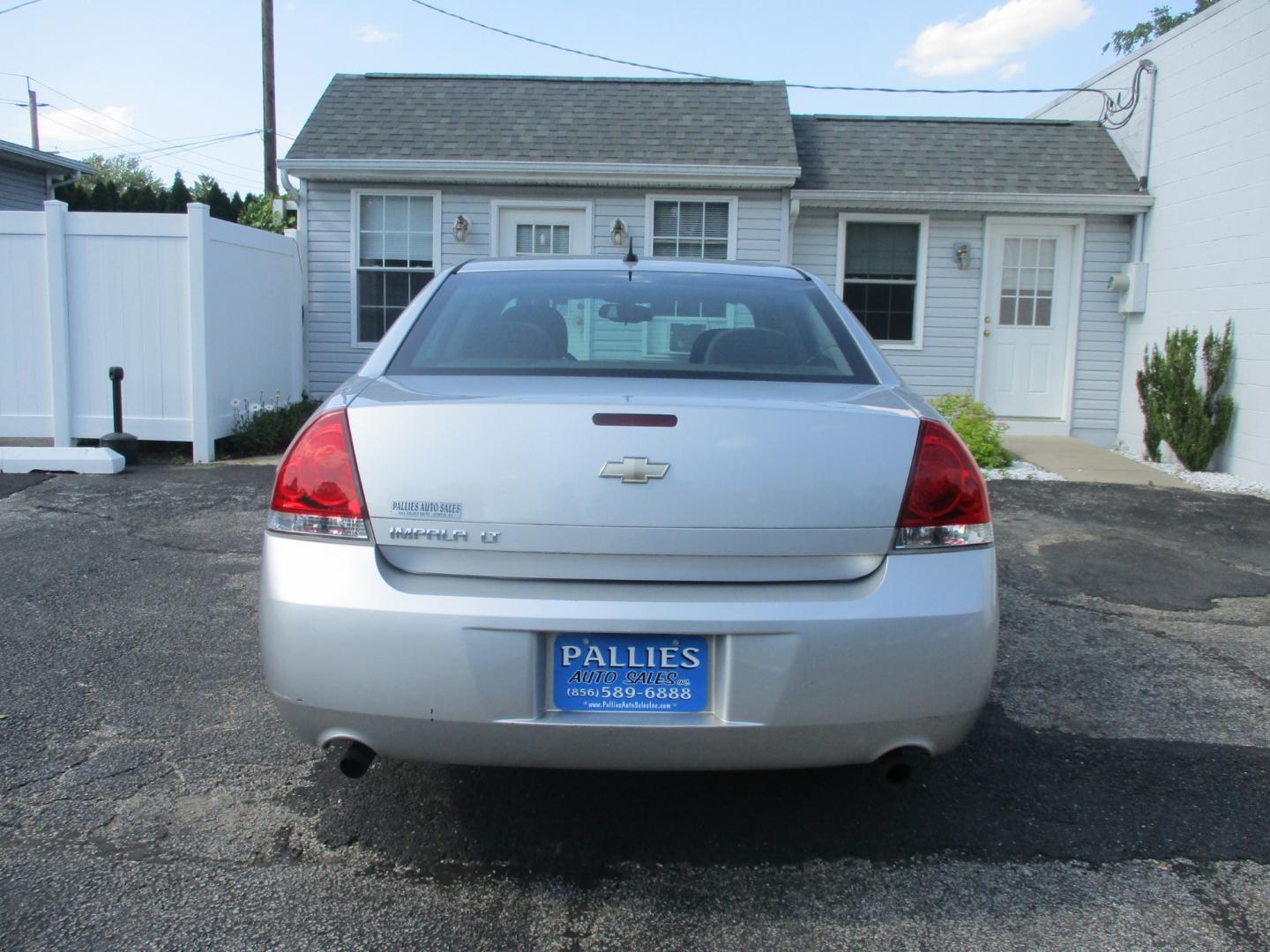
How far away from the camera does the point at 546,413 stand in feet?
7.84

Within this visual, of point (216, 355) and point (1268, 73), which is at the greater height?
point (1268, 73)

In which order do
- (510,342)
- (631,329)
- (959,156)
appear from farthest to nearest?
1. (959,156)
2. (631,329)
3. (510,342)

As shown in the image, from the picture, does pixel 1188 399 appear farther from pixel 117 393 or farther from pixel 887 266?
pixel 117 393

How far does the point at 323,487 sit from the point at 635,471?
735 mm

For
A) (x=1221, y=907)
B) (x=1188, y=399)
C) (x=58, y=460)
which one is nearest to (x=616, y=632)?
(x=1221, y=907)

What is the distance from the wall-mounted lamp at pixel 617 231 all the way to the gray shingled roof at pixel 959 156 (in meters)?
1.91

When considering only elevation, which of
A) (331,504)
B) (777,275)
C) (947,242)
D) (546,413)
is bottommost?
(331,504)

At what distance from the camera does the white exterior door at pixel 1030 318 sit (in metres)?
11.4

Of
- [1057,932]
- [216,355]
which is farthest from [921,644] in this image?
[216,355]

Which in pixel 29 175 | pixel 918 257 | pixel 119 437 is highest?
pixel 29 175

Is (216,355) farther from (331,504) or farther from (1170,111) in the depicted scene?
(1170,111)

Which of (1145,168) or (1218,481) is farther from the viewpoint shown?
(1145,168)

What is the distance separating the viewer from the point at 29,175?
18375 mm

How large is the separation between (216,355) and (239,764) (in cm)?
666
